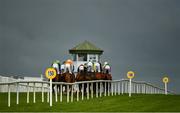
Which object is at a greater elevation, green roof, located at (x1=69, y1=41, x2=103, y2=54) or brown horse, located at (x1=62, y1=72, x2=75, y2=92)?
green roof, located at (x1=69, y1=41, x2=103, y2=54)

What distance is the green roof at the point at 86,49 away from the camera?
46.2 m

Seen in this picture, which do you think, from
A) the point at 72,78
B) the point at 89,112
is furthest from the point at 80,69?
the point at 89,112

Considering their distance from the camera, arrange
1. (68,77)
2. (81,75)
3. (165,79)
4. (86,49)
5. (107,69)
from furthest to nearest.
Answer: (86,49) → (107,69) → (165,79) → (81,75) → (68,77)

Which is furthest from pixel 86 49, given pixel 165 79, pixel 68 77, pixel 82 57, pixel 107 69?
pixel 68 77

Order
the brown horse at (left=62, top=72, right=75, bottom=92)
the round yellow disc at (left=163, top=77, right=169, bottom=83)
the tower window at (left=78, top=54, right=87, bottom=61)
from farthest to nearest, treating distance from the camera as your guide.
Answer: the tower window at (left=78, top=54, right=87, bottom=61) < the round yellow disc at (left=163, top=77, right=169, bottom=83) < the brown horse at (left=62, top=72, right=75, bottom=92)

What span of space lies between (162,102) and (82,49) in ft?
64.1

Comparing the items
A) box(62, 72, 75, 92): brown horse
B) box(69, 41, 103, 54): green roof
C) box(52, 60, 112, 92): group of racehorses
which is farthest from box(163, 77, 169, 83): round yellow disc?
box(69, 41, 103, 54): green roof

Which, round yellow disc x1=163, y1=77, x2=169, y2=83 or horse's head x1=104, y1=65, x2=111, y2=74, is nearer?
round yellow disc x1=163, y1=77, x2=169, y2=83

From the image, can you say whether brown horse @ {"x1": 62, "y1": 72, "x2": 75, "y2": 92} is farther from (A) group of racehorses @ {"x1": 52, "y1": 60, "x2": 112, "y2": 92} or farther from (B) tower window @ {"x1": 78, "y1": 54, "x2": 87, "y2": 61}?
(B) tower window @ {"x1": 78, "y1": 54, "x2": 87, "y2": 61}

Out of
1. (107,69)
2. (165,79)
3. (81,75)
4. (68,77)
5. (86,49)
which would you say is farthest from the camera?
(86,49)

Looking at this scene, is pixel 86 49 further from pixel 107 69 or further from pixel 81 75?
pixel 81 75

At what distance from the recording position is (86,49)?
151 ft

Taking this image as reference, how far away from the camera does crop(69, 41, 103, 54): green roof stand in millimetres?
46156

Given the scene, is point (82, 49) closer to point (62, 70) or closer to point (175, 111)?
point (62, 70)
